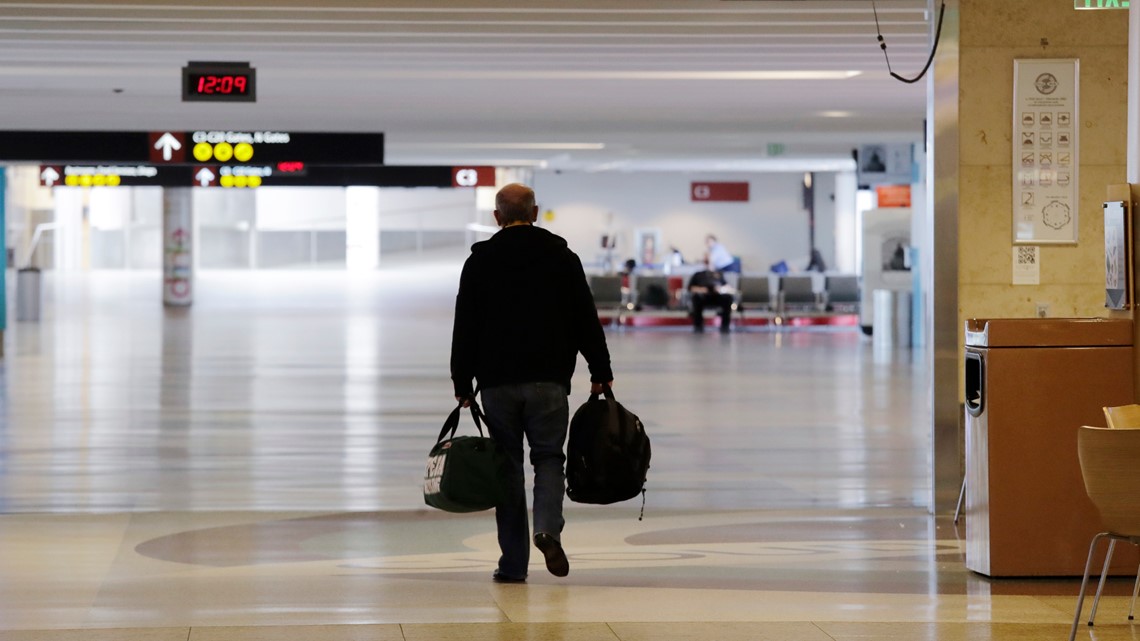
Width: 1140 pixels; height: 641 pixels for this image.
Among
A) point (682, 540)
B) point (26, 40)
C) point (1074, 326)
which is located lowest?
point (682, 540)

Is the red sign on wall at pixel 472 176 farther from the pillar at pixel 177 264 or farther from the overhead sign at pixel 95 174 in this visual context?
the pillar at pixel 177 264

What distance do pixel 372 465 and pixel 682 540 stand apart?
2706 mm

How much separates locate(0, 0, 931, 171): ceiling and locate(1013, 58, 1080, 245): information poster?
1.79 m

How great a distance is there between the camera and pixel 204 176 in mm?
22688

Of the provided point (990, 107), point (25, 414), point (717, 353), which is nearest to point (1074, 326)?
point (990, 107)

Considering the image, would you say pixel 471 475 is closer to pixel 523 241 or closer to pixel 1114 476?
pixel 523 241

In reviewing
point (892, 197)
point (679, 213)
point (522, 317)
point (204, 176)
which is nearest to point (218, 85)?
point (522, 317)

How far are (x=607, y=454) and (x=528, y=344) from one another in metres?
0.44

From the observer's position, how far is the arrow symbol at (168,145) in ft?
58.7

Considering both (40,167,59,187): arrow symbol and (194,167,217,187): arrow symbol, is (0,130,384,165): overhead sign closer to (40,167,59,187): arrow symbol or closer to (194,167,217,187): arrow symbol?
(194,167,217,187): arrow symbol

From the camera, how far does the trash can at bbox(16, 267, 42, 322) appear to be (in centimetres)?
2255

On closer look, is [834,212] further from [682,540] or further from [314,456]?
[682,540]

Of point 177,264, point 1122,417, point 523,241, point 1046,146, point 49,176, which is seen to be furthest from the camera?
point 177,264

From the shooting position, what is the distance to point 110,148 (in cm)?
1802
